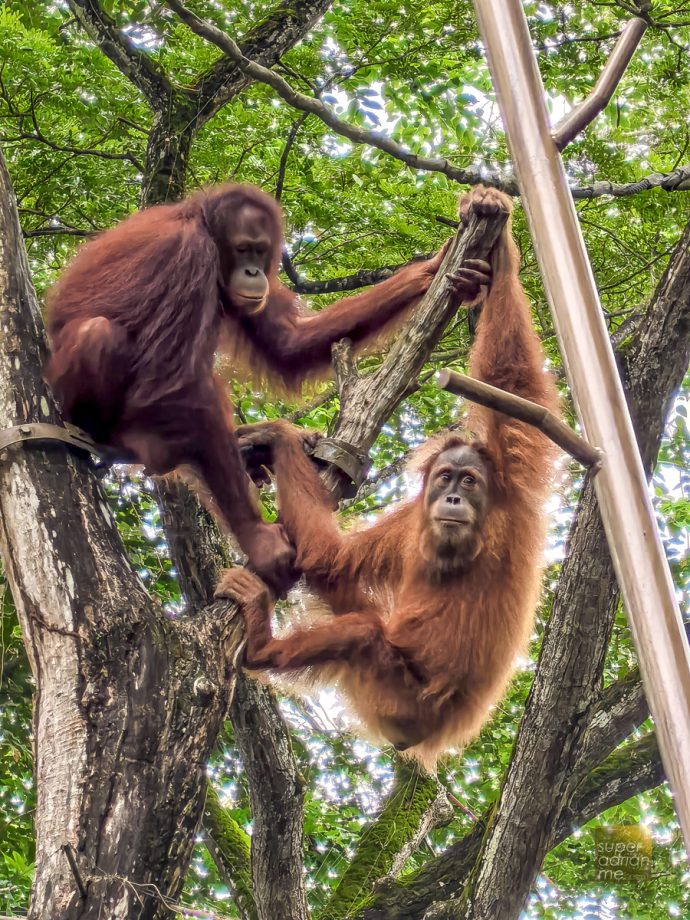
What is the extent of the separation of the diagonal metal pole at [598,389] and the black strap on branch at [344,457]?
304 centimetres

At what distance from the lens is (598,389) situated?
0.86m

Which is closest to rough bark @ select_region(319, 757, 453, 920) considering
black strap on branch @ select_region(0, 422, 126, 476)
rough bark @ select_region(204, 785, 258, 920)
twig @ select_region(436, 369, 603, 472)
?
rough bark @ select_region(204, 785, 258, 920)

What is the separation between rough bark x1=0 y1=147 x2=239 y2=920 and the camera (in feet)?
8.50

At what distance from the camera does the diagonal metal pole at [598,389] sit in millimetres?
756

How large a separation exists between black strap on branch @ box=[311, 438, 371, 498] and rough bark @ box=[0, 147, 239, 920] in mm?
881

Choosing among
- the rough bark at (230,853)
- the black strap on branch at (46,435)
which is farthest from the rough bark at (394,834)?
the black strap on branch at (46,435)

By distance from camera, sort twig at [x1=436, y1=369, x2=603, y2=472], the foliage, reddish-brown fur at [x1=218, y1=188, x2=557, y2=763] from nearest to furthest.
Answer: twig at [x1=436, y1=369, x2=603, y2=472] < reddish-brown fur at [x1=218, y1=188, x2=557, y2=763] < the foliage

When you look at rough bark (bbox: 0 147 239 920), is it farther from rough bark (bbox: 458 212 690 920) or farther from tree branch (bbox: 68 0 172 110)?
tree branch (bbox: 68 0 172 110)

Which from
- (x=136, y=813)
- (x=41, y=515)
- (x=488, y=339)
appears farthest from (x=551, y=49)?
(x=136, y=813)

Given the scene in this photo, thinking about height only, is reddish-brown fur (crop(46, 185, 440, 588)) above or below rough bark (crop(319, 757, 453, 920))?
above

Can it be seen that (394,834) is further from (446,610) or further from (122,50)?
(122,50)

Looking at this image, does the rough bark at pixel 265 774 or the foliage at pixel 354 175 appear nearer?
the rough bark at pixel 265 774

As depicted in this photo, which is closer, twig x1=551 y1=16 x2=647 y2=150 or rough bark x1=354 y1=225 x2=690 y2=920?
twig x1=551 y1=16 x2=647 y2=150

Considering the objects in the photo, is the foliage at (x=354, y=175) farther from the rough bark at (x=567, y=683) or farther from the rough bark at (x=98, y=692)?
the rough bark at (x=98, y=692)
